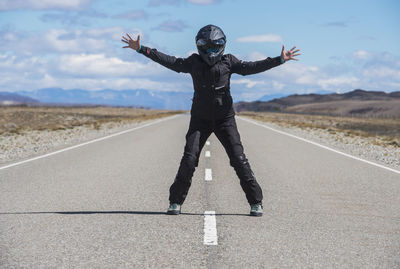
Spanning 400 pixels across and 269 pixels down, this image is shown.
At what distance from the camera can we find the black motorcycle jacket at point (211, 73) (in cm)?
554

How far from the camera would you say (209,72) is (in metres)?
5.50

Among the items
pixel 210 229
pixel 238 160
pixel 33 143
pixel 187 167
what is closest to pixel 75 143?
pixel 33 143

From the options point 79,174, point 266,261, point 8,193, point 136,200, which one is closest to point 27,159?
point 79,174

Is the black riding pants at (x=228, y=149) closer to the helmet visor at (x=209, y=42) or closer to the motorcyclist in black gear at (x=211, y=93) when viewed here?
the motorcyclist in black gear at (x=211, y=93)

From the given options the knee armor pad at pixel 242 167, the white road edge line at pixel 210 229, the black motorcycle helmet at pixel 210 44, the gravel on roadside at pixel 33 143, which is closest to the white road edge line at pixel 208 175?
the white road edge line at pixel 210 229

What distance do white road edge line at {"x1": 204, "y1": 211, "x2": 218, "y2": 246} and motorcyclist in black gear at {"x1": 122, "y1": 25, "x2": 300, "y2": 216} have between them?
1.31ft

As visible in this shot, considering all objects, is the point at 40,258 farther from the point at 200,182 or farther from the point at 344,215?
the point at 200,182

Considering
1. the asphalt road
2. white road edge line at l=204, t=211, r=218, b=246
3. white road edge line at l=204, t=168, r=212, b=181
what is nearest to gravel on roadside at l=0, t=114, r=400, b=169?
the asphalt road

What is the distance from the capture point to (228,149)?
19.1 feet

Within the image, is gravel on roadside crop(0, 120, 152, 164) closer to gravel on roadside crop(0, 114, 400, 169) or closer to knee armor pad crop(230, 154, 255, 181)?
gravel on roadside crop(0, 114, 400, 169)

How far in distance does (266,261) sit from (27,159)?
9172 millimetres

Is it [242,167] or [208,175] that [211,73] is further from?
[208,175]

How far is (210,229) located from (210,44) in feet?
6.58

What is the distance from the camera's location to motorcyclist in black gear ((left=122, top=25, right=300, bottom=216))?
5.53 m
